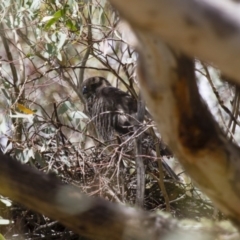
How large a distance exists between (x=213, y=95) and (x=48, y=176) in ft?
6.34

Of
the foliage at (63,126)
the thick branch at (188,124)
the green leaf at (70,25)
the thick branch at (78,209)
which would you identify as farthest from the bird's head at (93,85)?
the thick branch at (188,124)

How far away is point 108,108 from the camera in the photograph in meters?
5.05

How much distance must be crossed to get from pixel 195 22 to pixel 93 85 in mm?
4409

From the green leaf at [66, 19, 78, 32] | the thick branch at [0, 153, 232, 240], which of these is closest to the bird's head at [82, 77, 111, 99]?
the green leaf at [66, 19, 78, 32]

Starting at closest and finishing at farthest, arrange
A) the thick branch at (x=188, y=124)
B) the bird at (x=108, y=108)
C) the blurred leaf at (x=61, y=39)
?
the thick branch at (x=188, y=124) → the blurred leaf at (x=61, y=39) → the bird at (x=108, y=108)

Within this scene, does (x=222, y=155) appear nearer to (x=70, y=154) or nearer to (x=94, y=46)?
(x=70, y=154)

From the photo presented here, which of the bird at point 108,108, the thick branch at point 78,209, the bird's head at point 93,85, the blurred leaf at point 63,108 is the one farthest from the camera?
the bird's head at point 93,85

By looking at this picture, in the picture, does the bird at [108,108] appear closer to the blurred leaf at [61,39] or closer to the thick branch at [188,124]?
the blurred leaf at [61,39]

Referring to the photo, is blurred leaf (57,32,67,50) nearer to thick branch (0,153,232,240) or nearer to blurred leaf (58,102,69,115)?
blurred leaf (58,102,69,115)

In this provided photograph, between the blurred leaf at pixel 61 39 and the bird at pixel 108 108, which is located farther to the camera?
the bird at pixel 108 108

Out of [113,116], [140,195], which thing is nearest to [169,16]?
[140,195]

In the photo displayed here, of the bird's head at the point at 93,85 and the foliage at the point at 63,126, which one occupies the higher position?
the bird's head at the point at 93,85

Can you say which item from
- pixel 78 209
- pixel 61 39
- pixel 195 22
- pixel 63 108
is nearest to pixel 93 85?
pixel 63 108

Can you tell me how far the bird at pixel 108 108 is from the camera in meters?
4.48
